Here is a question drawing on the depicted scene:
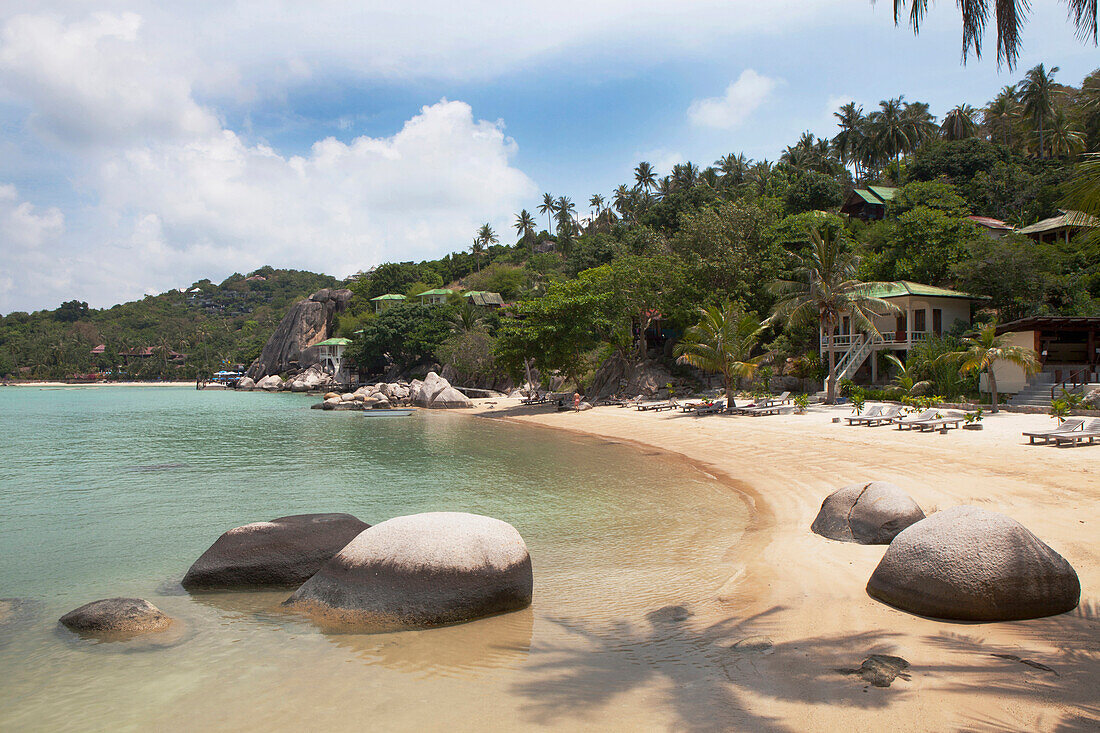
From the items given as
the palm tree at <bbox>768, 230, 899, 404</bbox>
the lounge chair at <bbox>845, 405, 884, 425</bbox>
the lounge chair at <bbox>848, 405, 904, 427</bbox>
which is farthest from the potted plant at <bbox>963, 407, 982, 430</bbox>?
the palm tree at <bbox>768, 230, 899, 404</bbox>

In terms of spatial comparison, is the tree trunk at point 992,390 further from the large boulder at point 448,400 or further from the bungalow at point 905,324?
the large boulder at point 448,400

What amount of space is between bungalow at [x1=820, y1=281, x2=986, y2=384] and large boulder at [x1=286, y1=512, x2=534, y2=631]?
85.9ft

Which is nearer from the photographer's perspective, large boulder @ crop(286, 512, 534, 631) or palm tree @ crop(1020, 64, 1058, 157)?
large boulder @ crop(286, 512, 534, 631)

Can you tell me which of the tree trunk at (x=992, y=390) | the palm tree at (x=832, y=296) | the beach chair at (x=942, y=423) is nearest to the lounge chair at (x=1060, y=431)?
the beach chair at (x=942, y=423)

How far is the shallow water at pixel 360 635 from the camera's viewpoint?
4.98m

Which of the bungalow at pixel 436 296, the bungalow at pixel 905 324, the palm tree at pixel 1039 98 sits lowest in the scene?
the bungalow at pixel 905 324

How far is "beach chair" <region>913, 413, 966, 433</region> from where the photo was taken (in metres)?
17.9

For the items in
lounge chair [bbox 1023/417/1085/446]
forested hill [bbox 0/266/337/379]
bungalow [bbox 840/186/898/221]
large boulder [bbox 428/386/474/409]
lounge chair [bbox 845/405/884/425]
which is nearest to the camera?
lounge chair [bbox 1023/417/1085/446]

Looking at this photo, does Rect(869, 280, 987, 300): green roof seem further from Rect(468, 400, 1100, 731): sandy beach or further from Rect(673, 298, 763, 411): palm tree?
Rect(468, 400, 1100, 731): sandy beach

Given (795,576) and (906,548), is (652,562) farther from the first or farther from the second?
(906,548)

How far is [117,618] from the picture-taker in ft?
22.2

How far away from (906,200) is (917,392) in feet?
59.3

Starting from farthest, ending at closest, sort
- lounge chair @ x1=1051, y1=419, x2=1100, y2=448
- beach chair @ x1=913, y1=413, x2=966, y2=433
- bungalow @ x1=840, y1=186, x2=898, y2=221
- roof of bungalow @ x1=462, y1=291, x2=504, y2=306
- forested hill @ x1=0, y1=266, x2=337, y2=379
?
forested hill @ x1=0, y1=266, x2=337, y2=379, roof of bungalow @ x1=462, y1=291, x2=504, y2=306, bungalow @ x1=840, y1=186, x2=898, y2=221, beach chair @ x1=913, y1=413, x2=966, y2=433, lounge chair @ x1=1051, y1=419, x2=1100, y2=448

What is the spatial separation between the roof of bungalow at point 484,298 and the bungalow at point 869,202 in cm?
3827
